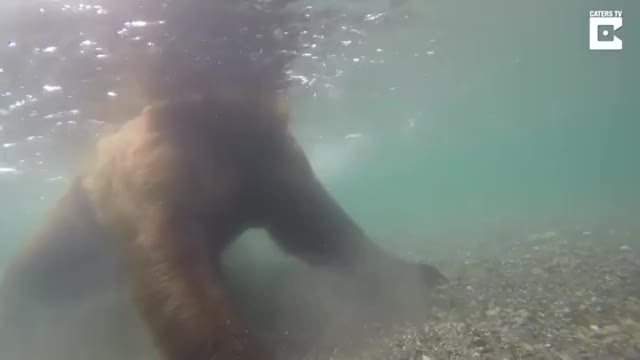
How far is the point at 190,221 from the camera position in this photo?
6.00 meters

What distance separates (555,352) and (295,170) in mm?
4861

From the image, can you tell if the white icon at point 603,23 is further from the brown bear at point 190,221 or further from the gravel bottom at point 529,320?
the brown bear at point 190,221

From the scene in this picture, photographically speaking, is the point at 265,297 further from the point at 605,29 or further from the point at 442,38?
the point at 605,29

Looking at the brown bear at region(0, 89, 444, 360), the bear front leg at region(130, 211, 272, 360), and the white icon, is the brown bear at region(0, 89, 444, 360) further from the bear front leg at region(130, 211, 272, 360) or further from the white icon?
the white icon

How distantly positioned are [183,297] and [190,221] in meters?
1.27

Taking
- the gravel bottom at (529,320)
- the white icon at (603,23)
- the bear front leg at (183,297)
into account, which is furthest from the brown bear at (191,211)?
the white icon at (603,23)

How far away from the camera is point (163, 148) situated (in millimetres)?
6980

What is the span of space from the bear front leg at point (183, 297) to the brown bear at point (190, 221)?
12mm

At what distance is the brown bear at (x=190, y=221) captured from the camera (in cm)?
498

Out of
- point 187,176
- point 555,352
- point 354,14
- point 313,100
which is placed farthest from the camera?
point 313,100

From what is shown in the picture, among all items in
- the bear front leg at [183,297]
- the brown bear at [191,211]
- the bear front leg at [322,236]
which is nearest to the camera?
the bear front leg at [183,297]

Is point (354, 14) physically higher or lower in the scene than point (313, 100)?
higher

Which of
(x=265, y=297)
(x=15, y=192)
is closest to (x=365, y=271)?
(x=265, y=297)

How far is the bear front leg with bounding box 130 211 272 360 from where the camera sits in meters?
4.68
